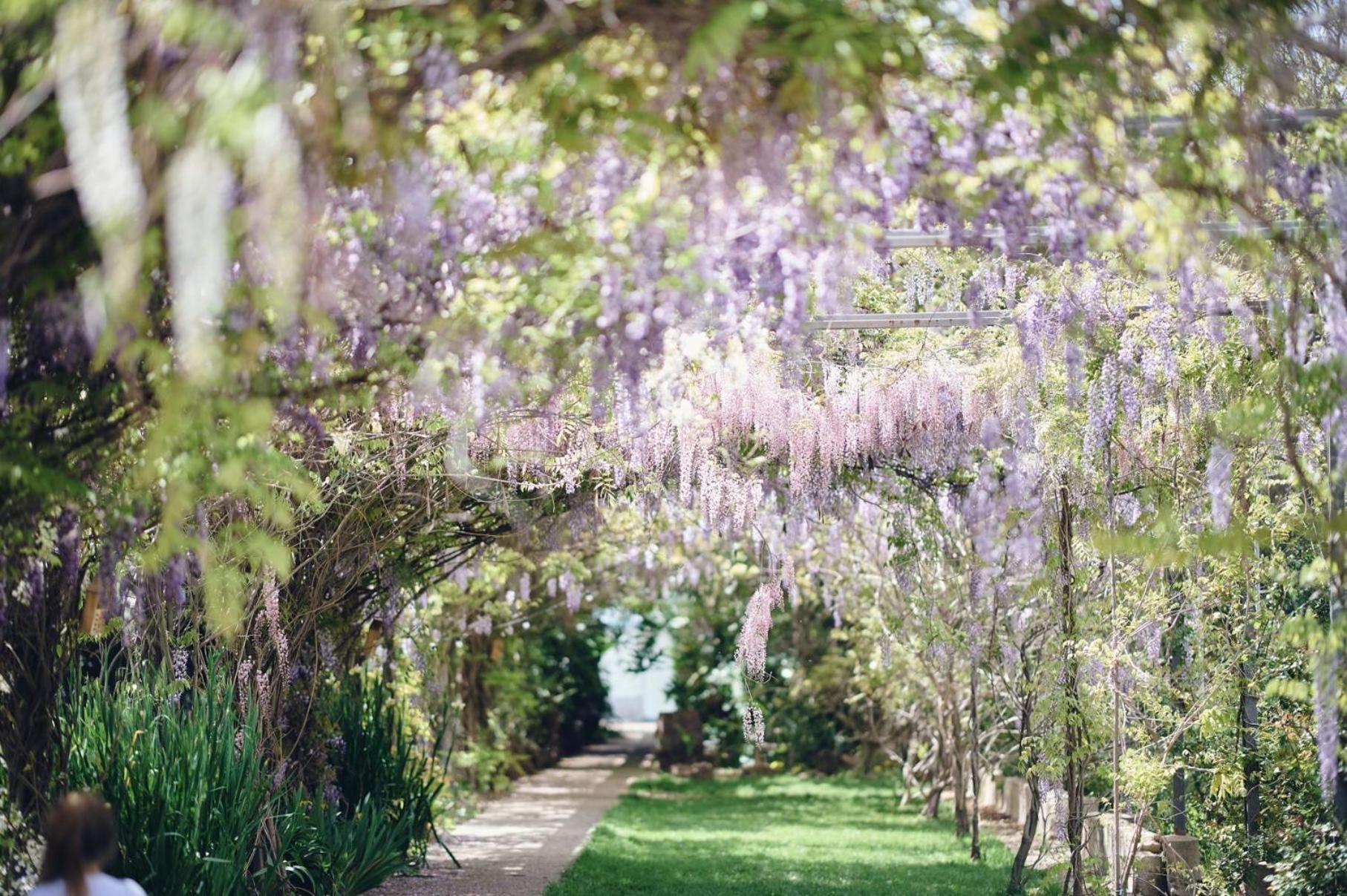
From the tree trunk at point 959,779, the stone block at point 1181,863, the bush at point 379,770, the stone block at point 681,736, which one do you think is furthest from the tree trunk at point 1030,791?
the stone block at point 681,736

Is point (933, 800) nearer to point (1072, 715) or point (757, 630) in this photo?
point (757, 630)

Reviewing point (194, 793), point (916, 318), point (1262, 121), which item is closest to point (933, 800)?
point (916, 318)

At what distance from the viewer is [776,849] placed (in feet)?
29.0

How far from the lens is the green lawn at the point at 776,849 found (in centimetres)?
732

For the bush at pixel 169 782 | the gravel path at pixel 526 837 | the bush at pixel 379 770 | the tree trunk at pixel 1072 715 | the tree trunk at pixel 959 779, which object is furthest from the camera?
the tree trunk at pixel 959 779

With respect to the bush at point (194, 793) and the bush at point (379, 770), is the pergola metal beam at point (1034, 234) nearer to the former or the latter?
the bush at point (194, 793)

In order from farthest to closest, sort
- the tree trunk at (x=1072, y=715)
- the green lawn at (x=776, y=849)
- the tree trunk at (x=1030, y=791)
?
the green lawn at (x=776, y=849) → the tree trunk at (x=1030, y=791) → the tree trunk at (x=1072, y=715)


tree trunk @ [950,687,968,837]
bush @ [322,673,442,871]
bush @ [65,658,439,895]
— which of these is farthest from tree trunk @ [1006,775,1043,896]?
bush @ [65,658,439,895]

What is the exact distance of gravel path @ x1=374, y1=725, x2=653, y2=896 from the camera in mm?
7184

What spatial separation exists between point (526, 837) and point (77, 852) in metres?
6.51

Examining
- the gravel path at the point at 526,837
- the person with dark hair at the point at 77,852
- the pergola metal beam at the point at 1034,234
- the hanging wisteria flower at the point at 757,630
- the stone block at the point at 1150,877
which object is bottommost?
the gravel path at the point at 526,837

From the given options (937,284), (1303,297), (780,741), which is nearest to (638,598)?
(780,741)

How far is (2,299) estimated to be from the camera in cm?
277

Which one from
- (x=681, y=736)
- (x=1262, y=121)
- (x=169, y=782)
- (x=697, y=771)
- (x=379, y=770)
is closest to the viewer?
(x=1262, y=121)
